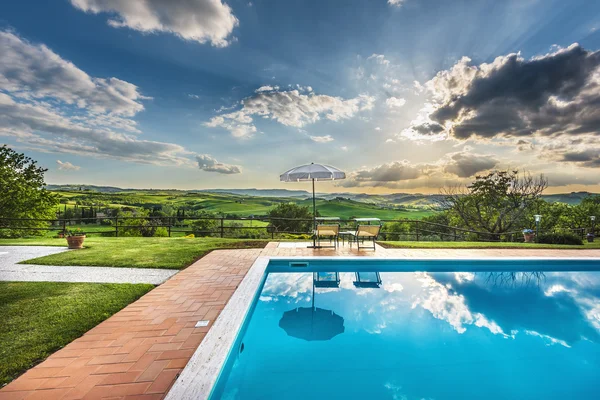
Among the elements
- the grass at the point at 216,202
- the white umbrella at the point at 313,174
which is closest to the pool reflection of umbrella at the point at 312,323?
the white umbrella at the point at 313,174

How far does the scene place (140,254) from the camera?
690 centimetres

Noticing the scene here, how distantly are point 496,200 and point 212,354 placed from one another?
22.5m

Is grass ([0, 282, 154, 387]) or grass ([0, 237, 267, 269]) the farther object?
grass ([0, 237, 267, 269])

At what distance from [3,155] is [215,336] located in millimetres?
25196

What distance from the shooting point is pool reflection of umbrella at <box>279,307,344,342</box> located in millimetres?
3528

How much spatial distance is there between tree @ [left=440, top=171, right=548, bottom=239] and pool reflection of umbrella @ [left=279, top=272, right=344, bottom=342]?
1791 cm

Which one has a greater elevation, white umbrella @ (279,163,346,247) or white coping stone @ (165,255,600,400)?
white umbrella @ (279,163,346,247)

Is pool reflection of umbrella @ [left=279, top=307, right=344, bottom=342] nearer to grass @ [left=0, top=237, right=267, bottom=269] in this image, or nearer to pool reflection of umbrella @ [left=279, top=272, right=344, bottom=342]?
pool reflection of umbrella @ [left=279, top=272, right=344, bottom=342]

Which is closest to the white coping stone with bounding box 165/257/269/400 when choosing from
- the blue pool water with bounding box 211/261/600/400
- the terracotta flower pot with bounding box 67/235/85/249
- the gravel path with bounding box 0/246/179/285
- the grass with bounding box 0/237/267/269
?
the blue pool water with bounding box 211/261/600/400

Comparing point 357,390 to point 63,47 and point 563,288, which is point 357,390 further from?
point 63,47

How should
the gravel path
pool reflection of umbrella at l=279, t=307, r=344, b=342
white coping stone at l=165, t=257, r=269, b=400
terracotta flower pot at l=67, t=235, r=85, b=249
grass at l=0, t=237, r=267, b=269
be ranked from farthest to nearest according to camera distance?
terracotta flower pot at l=67, t=235, r=85, b=249
grass at l=0, t=237, r=267, b=269
the gravel path
pool reflection of umbrella at l=279, t=307, r=344, b=342
white coping stone at l=165, t=257, r=269, b=400

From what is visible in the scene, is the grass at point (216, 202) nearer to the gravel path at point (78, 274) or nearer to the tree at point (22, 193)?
the tree at point (22, 193)

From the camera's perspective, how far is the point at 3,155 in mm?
18703

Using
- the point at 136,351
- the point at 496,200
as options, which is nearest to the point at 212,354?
the point at 136,351
